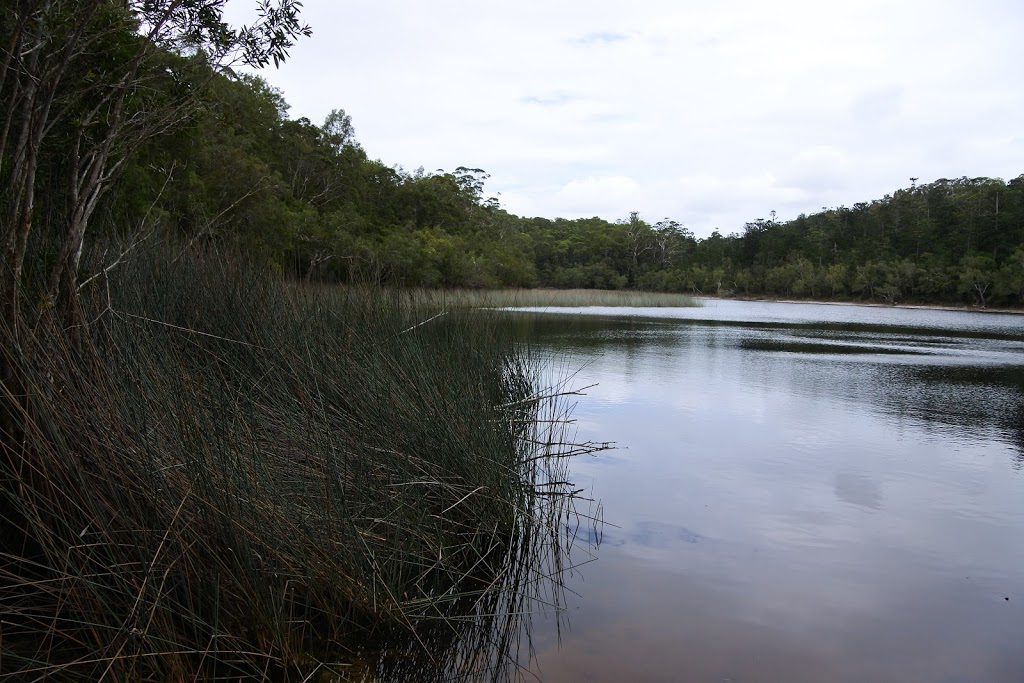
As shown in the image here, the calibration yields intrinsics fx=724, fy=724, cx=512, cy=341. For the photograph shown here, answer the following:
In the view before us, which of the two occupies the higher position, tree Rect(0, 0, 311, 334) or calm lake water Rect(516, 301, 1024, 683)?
tree Rect(0, 0, 311, 334)

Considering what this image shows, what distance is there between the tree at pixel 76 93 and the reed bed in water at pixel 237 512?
334 millimetres

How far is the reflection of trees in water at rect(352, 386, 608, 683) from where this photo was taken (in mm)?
2424

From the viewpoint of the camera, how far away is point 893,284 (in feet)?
155

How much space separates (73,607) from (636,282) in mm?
63133

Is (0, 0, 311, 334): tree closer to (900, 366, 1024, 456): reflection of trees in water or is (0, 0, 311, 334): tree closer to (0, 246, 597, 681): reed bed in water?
(0, 246, 597, 681): reed bed in water

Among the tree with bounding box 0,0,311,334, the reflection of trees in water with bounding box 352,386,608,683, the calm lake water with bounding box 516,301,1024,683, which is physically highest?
the tree with bounding box 0,0,311,334

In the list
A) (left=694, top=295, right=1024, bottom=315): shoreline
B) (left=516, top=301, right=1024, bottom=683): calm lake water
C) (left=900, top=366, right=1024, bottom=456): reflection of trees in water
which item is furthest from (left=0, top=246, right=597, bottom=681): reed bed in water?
(left=694, top=295, right=1024, bottom=315): shoreline

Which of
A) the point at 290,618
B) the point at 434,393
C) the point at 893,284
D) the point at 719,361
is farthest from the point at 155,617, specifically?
the point at 893,284

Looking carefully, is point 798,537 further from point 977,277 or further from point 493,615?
point 977,277

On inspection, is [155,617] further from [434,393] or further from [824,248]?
[824,248]

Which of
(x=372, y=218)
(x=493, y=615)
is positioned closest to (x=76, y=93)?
(x=493, y=615)

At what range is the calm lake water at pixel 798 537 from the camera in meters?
2.80

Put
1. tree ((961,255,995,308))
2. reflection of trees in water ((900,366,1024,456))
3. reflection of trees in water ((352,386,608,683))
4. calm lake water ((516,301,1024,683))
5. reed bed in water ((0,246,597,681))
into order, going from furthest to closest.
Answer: tree ((961,255,995,308)) < reflection of trees in water ((900,366,1024,456)) < calm lake water ((516,301,1024,683)) < reflection of trees in water ((352,386,608,683)) < reed bed in water ((0,246,597,681))

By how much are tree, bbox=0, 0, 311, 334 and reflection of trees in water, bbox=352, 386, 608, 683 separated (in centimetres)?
154
